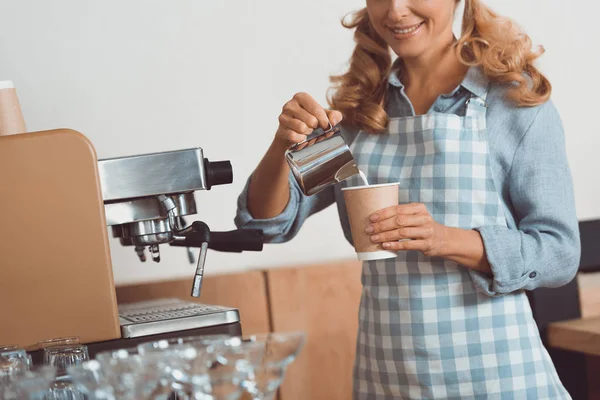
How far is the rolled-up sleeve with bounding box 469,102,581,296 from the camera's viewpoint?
4.27 ft

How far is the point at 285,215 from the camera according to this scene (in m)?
1.50

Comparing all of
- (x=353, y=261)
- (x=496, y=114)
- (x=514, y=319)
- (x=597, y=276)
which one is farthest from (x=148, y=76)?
(x=597, y=276)

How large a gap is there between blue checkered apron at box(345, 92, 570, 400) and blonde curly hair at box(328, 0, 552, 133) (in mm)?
66

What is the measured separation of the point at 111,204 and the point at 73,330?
198mm

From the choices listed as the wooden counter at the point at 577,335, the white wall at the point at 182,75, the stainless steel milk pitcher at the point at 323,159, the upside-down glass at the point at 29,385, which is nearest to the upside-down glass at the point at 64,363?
the upside-down glass at the point at 29,385

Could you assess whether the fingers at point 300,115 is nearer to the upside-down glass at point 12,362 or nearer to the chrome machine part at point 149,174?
the chrome machine part at point 149,174

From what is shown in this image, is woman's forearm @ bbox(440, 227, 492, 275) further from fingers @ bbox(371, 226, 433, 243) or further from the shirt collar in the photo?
the shirt collar

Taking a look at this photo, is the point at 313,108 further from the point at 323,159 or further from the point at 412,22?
the point at 412,22

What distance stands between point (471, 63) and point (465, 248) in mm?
340

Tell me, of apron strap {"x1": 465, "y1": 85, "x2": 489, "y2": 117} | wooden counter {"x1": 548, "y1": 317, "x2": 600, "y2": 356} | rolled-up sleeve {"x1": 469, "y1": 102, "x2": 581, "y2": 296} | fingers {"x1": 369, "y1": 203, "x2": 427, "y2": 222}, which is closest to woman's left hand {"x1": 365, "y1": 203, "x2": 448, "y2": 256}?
fingers {"x1": 369, "y1": 203, "x2": 427, "y2": 222}

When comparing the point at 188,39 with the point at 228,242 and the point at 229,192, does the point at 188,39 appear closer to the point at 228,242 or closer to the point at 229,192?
the point at 229,192

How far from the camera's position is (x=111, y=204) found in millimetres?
1265

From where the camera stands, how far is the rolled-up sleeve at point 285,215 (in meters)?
1.50

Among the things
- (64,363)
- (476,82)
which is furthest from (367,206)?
(64,363)
